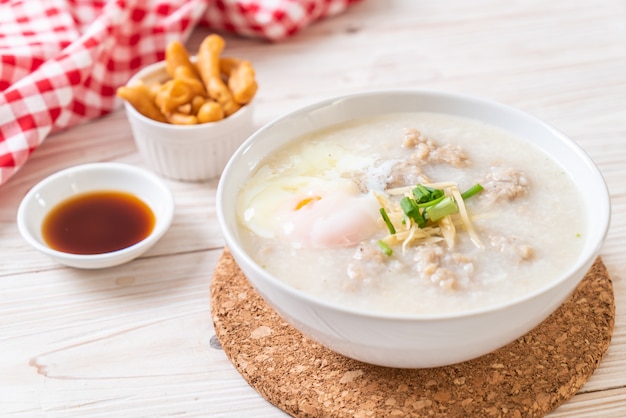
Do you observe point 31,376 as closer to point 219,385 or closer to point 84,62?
point 219,385

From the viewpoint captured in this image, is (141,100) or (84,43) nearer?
(141,100)

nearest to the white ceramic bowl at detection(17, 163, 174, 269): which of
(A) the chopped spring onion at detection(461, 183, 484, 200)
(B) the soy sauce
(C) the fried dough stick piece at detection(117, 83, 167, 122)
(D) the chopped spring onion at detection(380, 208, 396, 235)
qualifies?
(B) the soy sauce

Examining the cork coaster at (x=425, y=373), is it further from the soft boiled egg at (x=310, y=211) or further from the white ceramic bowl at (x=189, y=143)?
the white ceramic bowl at (x=189, y=143)

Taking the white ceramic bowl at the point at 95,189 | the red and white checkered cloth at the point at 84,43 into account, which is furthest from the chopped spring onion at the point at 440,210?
the red and white checkered cloth at the point at 84,43

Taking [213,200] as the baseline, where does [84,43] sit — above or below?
above

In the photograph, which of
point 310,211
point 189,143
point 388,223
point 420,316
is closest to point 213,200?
point 189,143

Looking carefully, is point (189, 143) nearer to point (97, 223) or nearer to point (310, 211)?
point (97, 223)

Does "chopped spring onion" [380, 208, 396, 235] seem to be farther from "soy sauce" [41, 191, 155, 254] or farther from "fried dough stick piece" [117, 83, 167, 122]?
"fried dough stick piece" [117, 83, 167, 122]
